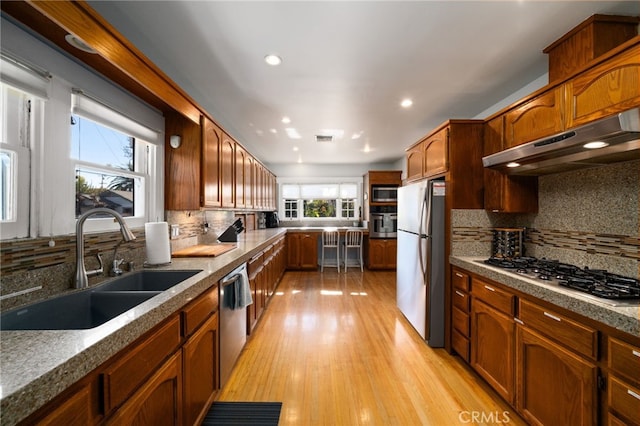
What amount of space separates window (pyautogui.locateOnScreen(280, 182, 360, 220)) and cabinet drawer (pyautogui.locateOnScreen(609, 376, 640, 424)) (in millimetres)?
5587

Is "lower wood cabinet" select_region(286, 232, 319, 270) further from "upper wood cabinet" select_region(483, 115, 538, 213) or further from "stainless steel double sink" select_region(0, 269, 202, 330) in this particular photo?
"stainless steel double sink" select_region(0, 269, 202, 330)

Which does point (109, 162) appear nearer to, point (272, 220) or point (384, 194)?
point (272, 220)

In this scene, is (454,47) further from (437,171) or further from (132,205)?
(132,205)

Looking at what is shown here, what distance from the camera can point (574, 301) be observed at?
50.5 inches

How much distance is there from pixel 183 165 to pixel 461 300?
2637mm

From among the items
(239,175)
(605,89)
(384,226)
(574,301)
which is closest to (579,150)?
(605,89)

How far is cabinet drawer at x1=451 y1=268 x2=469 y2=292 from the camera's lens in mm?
2201

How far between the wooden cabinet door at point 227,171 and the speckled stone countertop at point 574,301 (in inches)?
96.2

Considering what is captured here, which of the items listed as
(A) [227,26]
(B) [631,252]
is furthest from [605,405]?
(A) [227,26]

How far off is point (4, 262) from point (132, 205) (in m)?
1.00

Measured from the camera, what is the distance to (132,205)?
6.67 ft

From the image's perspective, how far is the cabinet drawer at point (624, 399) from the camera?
1.05 m

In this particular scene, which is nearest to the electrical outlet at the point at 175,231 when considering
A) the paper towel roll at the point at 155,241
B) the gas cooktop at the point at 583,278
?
the paper towel roll at the point at 155,241

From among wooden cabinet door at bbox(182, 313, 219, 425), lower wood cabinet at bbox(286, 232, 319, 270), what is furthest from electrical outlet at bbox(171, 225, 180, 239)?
lower wood cabinet at bbox(286, 232, 319, 270)
